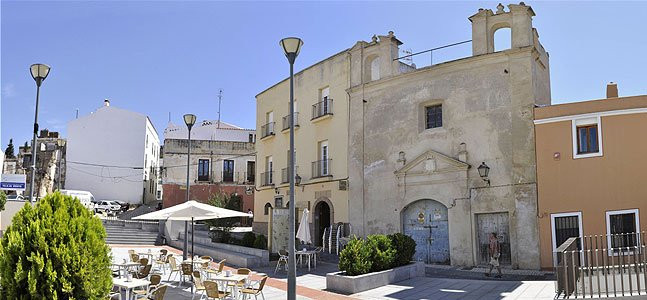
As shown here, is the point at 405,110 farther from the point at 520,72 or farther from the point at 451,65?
the point at 520,72

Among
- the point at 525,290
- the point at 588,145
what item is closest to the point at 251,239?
the point at 525,290

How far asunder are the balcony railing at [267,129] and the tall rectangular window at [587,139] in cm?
1663

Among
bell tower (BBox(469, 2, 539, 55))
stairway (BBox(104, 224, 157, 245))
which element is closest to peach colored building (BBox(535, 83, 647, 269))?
bell tower (BBox(469, 2, 539, 55))

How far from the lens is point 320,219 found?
25812 millimetres

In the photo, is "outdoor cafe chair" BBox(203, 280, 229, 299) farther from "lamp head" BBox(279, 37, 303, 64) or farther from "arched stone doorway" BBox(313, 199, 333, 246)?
"arched stone doorway" BBox(313, 199, 333, 246)

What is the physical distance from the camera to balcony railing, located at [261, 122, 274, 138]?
2956cm

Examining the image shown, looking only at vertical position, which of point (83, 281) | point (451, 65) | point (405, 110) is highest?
point (451, 65)

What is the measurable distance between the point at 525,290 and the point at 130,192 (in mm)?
42435

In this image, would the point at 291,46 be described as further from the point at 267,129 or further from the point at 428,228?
the point at 267,129

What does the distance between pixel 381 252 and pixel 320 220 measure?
11.6 m

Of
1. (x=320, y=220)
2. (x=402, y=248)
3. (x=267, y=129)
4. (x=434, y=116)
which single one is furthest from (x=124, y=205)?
(x=402, y=248)

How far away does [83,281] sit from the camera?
6.76 metres

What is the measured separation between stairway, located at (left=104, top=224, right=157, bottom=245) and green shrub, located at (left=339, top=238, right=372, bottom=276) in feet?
55.8

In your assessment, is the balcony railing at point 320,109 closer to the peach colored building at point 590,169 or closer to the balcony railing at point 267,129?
the balcony railing at point 267,129
